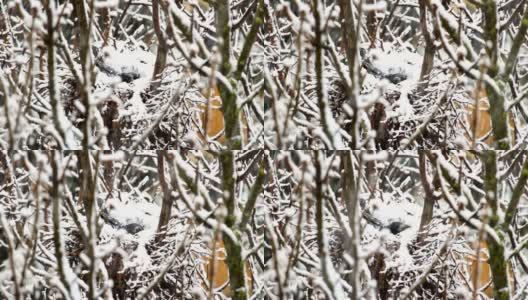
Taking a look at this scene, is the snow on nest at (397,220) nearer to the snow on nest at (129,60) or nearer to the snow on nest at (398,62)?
the snow on nest at (398,62)

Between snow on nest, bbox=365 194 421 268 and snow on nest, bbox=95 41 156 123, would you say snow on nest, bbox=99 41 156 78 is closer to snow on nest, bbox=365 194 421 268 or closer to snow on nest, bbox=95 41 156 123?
snow on nest, bbox=95 41 156 123

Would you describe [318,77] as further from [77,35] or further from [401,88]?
[77,35]

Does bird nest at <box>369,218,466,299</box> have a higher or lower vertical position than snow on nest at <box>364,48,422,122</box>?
lower

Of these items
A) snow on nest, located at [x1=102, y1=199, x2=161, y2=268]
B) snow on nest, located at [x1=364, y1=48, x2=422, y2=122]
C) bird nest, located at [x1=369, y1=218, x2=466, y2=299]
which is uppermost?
snow on nest, located at [x1=364, y1=48, x2=422, y2=122]

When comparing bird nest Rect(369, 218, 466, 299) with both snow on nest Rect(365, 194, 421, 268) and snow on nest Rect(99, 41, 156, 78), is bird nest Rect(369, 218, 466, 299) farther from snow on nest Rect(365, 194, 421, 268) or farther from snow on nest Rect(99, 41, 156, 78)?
snow on nest Rect(99, 41, 156, 78)

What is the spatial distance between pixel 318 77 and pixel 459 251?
67cm

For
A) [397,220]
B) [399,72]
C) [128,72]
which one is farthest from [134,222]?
[399,72]

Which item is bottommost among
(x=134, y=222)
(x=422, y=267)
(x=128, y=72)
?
(x=422, y=267)

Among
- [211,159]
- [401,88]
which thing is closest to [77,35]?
[211,159]

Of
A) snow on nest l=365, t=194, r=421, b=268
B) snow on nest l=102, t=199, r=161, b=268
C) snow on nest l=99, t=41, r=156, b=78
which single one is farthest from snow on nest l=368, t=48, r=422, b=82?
snow on nest l=102, t=199, r=161, b=268

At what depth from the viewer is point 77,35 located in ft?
9.16

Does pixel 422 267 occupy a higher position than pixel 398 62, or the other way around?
pixel 398 62

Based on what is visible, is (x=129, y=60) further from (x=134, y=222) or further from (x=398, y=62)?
(x=398, y=62)

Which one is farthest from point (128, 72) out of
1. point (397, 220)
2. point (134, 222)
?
point (397, 220)
